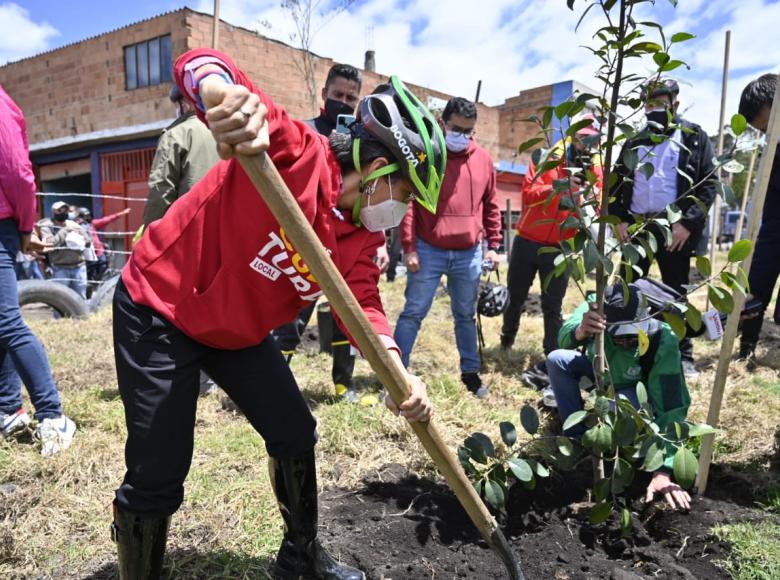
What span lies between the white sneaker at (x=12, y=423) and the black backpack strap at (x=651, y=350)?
10.6 ft

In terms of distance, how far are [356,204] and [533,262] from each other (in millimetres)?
2976

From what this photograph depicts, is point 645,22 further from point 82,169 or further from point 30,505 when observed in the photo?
point 82,169

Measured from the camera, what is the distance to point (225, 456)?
2.92 meters

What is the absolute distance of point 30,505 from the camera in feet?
8.09

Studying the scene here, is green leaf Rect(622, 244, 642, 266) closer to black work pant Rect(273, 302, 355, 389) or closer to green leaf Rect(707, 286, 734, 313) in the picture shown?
Answer: green leaf Rect(707, 286, 734, 313)

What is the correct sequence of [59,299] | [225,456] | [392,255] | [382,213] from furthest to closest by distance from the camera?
[392,255] < [59,299] < [225,456] < [382,213]

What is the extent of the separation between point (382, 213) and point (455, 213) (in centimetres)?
230

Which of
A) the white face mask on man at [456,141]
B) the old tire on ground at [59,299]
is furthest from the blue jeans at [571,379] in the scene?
the old tire on ground at [59,299]

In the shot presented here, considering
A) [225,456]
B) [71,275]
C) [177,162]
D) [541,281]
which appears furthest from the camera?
[71,275]

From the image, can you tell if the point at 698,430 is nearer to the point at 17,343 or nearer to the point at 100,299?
the point at 17,343

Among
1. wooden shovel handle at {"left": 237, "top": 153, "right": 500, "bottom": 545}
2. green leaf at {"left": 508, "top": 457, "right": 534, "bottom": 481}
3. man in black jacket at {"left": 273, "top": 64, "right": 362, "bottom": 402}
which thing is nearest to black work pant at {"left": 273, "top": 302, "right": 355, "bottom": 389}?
man in black jacket at {"left": 273, "top": 64, "right": 362, "bottom": 402}

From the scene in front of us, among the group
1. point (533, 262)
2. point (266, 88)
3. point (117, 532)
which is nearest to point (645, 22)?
point (117, 532)

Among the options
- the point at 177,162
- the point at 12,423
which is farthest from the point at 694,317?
the point at 12,423

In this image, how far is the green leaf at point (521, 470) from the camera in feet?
6.71
